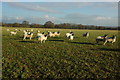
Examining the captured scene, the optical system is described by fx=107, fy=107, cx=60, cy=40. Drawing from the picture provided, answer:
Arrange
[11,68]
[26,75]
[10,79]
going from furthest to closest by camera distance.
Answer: [11,68] < [26,75] < [10,79]

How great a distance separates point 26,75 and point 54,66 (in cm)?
232

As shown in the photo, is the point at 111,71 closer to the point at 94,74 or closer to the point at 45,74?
the point at 94,74

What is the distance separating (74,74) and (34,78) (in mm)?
2634

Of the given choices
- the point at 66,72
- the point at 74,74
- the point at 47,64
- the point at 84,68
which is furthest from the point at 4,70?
the point at 84,68

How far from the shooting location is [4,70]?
7684mm

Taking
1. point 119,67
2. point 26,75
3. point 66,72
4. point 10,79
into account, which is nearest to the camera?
point 10,79

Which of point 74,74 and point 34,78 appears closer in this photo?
point 34,78

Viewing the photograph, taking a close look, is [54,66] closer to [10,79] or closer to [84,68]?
[84,68]

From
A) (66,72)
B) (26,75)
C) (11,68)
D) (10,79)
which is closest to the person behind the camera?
(10,79)

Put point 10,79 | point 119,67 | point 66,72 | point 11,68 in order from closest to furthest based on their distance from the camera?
point 10,79 → point 66,72 → point 11,68 → point 119,67

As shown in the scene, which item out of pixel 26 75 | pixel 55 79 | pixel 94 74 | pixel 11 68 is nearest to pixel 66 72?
pixel 55 79

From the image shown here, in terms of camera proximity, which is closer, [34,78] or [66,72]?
[34,78]

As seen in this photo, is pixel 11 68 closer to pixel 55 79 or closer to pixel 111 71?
pixel 55 79

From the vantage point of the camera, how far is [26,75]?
23.0 ft
